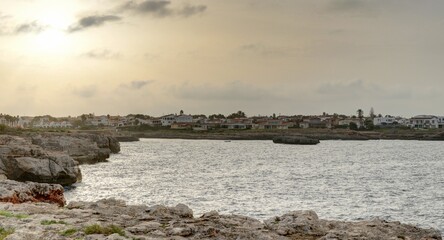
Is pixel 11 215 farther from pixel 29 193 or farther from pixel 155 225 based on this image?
pixel 29 193

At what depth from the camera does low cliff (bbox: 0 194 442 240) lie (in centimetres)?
1542

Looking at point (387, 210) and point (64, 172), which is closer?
point (387, 210)

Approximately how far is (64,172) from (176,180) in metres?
15.1

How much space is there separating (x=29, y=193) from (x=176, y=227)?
1178 cm

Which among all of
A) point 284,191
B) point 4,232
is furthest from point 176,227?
point 284,191

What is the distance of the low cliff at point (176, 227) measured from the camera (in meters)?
15.4

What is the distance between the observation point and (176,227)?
1670cm

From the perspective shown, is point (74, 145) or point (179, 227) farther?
point (74, 145)

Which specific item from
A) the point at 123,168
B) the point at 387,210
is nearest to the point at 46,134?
the point at 123,168

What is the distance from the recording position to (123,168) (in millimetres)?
78625

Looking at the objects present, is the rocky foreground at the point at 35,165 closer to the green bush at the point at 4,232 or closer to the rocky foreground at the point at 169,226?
the rocky foreground at the point at 169,226

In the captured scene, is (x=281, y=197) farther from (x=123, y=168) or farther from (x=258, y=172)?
(x=123, y=168)

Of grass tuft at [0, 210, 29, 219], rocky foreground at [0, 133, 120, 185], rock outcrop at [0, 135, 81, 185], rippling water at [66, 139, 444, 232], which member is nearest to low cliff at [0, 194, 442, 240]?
grass tuft at [0, 210, 29, 219]

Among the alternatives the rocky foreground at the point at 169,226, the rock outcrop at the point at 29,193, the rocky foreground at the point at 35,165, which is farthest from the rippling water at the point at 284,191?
the rocky foreground at the point at 169,226
